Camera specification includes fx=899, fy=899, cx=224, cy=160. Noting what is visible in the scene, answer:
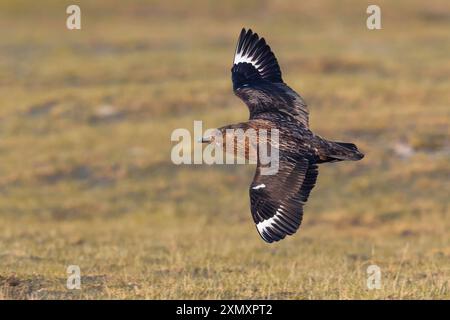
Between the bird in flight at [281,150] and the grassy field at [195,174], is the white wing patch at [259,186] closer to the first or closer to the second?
the bird in flight at [281,150]

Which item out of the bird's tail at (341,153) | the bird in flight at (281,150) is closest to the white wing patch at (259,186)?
the bird in flight at (281,150)

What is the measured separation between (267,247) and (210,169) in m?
7.92

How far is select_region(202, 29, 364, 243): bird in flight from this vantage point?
10391mm

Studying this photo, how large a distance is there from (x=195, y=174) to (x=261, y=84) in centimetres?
1134

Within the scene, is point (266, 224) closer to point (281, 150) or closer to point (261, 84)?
point (281, 150)

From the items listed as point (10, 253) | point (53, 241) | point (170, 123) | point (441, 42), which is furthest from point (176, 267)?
point (441, 42)

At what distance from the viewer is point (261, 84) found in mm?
12594

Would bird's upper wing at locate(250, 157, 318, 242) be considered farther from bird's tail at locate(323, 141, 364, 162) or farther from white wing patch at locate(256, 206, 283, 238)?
bird's tail at locate(323, 141, 364, 162)

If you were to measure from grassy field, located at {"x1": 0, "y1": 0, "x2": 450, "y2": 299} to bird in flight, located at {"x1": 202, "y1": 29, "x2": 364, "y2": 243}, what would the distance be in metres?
0.87

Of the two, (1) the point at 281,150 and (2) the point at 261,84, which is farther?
(2) the point at 261,84

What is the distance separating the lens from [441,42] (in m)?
45.2

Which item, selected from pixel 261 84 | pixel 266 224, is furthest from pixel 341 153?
pixel 261 84

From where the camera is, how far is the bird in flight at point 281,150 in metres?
10.4

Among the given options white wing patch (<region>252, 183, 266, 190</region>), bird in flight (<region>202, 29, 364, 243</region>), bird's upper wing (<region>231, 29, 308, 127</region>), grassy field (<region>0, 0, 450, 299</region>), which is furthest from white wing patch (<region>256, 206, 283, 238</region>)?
bird's upper wing (<region>231, 29, 308, 127</region>)
